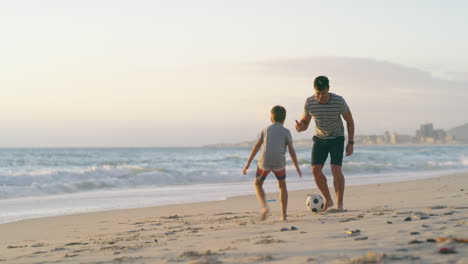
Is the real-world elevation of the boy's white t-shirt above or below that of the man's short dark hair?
below

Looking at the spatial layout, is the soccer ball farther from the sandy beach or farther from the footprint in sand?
the footprint in sand

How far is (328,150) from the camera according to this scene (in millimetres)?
6895

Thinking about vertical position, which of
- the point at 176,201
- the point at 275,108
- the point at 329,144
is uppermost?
the point at 275,108

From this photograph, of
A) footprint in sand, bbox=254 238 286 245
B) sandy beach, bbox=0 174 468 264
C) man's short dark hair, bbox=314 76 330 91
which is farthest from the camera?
man's short dark hair, bbox=314 76 330 91

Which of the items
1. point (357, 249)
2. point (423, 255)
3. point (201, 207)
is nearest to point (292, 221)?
point (357, 249)

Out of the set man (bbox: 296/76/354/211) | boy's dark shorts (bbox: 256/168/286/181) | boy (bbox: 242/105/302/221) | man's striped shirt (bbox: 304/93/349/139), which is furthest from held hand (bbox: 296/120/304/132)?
boy's dark shorts (bbox: 256/168/286/181)

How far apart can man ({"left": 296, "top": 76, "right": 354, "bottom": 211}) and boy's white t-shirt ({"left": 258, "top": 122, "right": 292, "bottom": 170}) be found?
59 centimetres

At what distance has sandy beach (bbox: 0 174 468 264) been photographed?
382 cm

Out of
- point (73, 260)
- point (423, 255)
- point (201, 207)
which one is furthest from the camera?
point (201, 207)

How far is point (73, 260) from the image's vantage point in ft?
14.5

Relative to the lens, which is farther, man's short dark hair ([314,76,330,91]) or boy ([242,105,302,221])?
man's short dark hair ([314,76,330,91])

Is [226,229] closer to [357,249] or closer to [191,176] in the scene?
[357,249]

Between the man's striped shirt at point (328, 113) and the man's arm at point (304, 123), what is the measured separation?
0.19 ft

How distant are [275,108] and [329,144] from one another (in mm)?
1032
